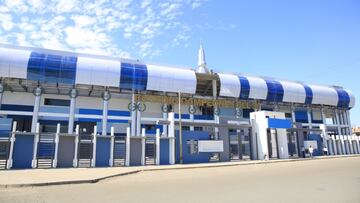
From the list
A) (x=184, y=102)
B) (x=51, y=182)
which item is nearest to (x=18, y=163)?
(x=51, y=182)

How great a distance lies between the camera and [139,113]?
145ft

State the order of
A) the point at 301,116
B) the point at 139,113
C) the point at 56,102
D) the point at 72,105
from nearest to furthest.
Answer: the point at 72,105
the point at 56,102
the point at 139,113
the point at 301,116

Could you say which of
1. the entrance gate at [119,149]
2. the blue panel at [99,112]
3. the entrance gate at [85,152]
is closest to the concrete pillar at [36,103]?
the blue panel at [99,112]

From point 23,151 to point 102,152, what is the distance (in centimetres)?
587

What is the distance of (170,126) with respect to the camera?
28.3 metres

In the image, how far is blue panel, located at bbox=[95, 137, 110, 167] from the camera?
78.1 feet

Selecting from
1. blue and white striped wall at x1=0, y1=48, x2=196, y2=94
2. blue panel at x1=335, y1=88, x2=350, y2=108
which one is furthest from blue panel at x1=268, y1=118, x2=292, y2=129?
blue panel at x1=335, y1=88, x2=350, y2=108

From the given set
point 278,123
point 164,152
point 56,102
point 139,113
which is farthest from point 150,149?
point 56,102

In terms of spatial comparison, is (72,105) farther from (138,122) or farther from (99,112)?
(138,122)

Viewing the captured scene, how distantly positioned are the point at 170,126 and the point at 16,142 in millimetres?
13274

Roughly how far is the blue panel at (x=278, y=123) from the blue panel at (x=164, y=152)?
13026mm

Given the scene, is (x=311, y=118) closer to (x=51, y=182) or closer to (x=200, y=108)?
(x=200, y=108)

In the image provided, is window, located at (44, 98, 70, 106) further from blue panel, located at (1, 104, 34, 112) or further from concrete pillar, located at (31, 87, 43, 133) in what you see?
concrete pillar, located at (31, 87, 43, 133)

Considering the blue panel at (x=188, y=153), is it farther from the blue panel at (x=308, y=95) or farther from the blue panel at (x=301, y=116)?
the blue panel at (x=301, y=116)
